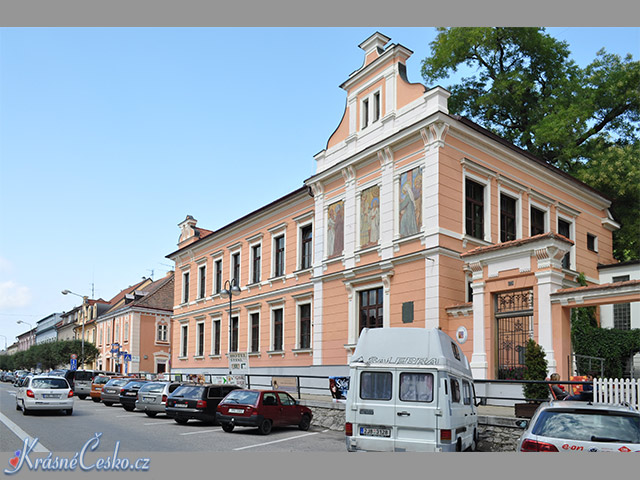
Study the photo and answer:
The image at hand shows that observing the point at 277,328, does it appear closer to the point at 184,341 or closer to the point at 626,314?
the point at 184,341

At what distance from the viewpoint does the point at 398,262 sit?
24562 millimetres

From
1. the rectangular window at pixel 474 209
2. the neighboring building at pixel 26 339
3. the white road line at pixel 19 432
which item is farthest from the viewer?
the neighboring building at pixel 26 339

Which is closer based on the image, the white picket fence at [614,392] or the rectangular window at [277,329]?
the white picket fence at [614,392]

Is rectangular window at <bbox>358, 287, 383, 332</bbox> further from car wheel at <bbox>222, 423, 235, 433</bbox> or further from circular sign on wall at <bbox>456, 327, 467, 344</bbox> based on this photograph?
car wheel at <bbox>222, 423, 235, 433</bbox>

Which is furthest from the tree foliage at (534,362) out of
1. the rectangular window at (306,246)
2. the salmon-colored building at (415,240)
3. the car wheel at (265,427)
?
the rectangular window at (306,246)

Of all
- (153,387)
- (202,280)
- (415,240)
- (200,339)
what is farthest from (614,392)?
(202,280)

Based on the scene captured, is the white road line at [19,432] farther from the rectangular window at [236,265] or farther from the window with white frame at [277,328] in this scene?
the rectangular window at [236,265]

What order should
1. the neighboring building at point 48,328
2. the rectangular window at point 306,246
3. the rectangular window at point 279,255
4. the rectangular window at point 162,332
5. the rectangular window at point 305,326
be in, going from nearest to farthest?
the rectangular window at point 305,326 < the rectangular window at point 306,246 < the rectangular window at point 279,255 < the rectangular window at point 162,332 < the neighboring building at point 48,328

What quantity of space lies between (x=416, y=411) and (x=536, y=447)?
3.58 meters

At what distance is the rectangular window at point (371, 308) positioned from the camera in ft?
83.8

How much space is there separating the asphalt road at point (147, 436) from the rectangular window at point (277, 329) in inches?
427

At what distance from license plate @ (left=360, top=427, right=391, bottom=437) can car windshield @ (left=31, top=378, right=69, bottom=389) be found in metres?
14.3

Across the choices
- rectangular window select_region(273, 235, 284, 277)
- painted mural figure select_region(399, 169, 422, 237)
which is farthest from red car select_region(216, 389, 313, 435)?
rectangular window select_region(273, 235, 284, 277)

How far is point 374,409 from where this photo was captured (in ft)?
41.6
